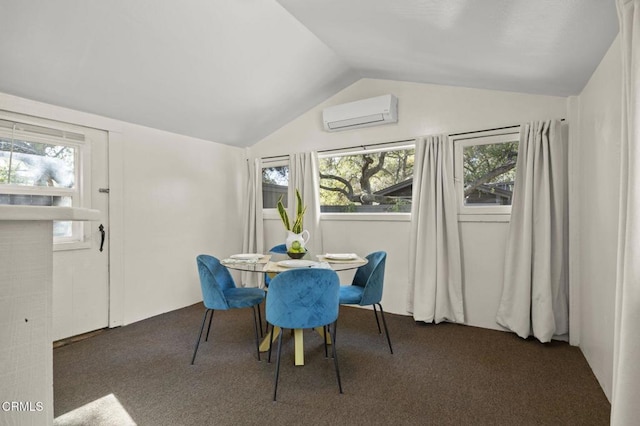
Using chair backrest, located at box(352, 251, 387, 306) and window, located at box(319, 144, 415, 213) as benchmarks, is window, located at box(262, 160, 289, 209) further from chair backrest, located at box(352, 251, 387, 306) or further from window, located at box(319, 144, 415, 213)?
chair backrest, located at box(352, 251, 387, 306)

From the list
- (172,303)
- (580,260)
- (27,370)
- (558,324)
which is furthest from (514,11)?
(172,303)

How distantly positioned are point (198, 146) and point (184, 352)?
99.2 inches

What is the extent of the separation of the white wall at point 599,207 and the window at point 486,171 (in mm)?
591

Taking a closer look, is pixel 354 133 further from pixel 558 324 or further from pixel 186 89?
pixel 558 324

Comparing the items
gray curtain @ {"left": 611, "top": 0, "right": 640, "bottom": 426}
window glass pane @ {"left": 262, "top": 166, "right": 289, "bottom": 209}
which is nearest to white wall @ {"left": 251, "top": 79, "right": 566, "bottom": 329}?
window glass pane @ {"left": 262, "top": 166, "right": 289, "bottom": 209}

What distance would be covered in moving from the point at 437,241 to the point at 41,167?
3618mm

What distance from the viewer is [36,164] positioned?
9.38 feet

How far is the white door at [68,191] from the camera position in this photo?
273 centimetres

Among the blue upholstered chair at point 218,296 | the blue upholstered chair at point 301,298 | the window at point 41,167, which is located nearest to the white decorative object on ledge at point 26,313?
the blue upholstered chair at point 301,298

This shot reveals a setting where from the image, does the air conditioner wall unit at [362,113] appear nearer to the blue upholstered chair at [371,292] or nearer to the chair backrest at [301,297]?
the blue upholstered chair at [371,292]

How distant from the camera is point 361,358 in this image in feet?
8.56

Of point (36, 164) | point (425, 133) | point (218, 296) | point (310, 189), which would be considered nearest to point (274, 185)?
point (310, 189)

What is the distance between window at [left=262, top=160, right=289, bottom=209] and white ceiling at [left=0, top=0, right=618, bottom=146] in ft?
3.55

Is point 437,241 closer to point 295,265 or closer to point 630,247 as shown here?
point 295,265
